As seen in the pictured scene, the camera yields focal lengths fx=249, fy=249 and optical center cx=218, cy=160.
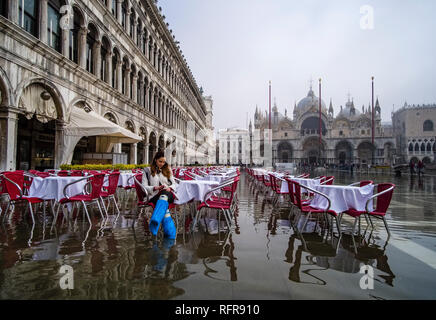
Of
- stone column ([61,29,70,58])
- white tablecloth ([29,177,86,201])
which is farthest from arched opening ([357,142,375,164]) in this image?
white tablecloth ([29,177,86,201])

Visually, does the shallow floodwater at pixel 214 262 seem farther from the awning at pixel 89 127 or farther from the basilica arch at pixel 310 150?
the basilica arch at pixel 310 150

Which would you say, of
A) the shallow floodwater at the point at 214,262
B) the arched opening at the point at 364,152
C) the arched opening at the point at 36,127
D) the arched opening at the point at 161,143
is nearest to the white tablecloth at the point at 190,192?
the shallow floodwater at the point at 214,262

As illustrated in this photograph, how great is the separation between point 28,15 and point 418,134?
7714 centimetres

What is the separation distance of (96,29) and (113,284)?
582 inches

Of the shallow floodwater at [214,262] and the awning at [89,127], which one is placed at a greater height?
the awning at [89,127]

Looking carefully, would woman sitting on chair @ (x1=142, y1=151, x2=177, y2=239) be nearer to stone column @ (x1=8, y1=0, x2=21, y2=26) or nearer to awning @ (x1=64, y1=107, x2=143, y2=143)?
awning @ (x1=64, y1=107, x2=143, y2=143)

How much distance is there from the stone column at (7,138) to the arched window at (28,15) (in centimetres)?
338

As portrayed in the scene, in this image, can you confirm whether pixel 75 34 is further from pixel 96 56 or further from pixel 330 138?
pixel 330 138

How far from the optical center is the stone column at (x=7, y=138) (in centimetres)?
812

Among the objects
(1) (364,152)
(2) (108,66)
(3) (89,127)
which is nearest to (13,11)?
Answer: (3) (89,127)
